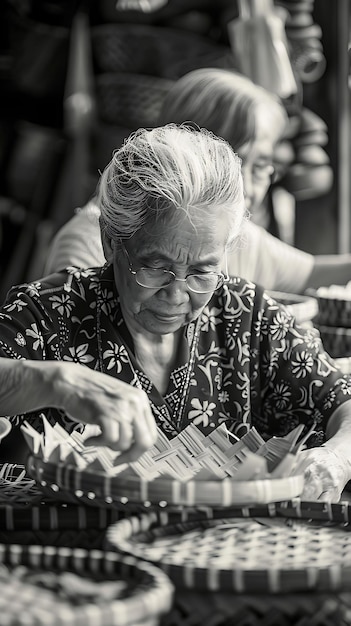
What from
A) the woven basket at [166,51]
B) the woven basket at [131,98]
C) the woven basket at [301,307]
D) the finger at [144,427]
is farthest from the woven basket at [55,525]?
the woven basket at [166,51]

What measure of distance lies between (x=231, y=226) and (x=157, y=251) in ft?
0.44

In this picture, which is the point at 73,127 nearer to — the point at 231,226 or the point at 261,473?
the point at 231,226

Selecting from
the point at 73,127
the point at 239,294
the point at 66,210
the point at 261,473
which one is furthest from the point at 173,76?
the point at 261,473

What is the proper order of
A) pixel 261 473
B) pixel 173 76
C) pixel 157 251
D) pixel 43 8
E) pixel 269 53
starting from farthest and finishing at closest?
pixel 43 8, pixel 173 76, pixel 269 53, pixel 157 251, pixel 261 473

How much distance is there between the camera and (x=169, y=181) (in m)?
1.58

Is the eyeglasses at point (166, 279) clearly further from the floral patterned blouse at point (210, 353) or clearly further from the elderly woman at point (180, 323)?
the floral patterned blouse at point (210, 353)

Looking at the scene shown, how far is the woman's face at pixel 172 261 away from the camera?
1.61 metres

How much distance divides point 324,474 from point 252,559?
0.37 meters

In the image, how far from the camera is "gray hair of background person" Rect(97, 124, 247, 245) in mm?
1590

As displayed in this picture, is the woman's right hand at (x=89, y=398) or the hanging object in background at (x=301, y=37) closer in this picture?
the woman's right hand at (x=89, y=398)

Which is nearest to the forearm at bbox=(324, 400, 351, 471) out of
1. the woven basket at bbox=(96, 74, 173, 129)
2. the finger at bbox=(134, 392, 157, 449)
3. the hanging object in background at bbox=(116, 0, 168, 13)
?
the finger at bbox=(134, 392, 157, 449)

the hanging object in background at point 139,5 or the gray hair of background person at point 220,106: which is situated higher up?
the hanging object in background at point 139,5

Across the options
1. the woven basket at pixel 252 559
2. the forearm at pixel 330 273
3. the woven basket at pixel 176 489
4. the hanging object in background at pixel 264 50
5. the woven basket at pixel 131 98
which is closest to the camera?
the woven basket at pixel 252 559

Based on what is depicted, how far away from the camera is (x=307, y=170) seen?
3.97 m
